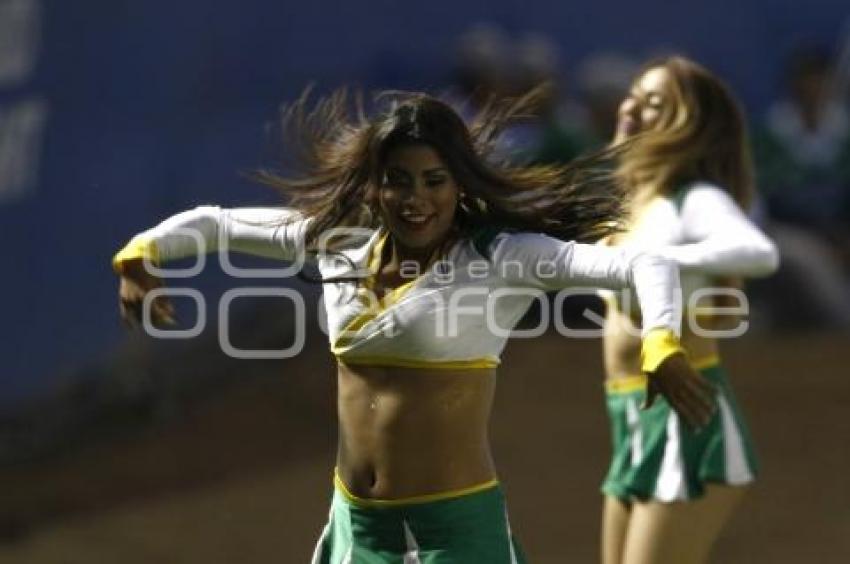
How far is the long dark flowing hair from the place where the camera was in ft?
14.4

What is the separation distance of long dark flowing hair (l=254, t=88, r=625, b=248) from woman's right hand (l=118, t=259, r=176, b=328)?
0.34 meters

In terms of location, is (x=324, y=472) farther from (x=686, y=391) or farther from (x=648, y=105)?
(x=686, y=391)

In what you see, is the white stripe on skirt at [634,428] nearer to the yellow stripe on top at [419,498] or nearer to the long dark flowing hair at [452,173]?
the long dark flowing hair at [452,173]

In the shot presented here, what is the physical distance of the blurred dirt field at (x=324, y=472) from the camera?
892 centimetres

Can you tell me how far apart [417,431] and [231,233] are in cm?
65

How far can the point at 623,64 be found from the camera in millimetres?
10422

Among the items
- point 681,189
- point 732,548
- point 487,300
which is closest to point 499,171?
point 487,300

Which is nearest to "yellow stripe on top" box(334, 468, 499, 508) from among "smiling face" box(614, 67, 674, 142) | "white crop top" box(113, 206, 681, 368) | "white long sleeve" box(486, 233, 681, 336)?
"white crop top" box(113, 206, 681, 368)

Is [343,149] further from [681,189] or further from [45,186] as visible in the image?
[45,186]

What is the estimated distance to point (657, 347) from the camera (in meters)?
4.07

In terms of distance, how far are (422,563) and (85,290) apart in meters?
5.70

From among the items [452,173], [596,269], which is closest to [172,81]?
[452,173]

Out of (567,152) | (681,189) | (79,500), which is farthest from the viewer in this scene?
(567,152)

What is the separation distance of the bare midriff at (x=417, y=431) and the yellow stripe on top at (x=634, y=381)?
1.26 metres
